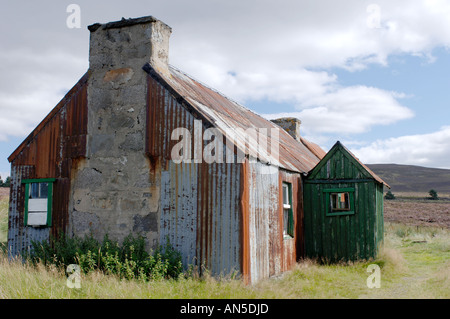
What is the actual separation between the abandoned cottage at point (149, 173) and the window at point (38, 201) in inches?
0.9

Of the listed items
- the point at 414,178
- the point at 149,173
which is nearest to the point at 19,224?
the point at 149,173

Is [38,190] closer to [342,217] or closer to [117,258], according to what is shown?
[117,258]

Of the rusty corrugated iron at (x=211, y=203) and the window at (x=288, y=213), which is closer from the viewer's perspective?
the rusty corrugated iron at (x=211, y=203)

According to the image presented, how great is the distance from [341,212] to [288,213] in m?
1.69

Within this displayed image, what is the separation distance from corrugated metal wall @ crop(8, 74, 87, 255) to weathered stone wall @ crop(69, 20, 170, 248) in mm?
250

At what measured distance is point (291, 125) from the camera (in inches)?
786

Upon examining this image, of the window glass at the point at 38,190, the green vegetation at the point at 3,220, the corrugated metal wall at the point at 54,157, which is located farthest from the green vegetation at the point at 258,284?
the green vegetation at the point at 3,220

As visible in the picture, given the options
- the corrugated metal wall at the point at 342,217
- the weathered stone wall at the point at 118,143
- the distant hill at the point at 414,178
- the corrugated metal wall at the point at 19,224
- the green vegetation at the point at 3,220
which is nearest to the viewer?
the weathered stone wall at the point at 118,143

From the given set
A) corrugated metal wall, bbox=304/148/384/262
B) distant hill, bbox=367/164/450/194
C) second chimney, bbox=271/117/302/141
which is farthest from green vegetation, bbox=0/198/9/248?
distant hill, bbox=367/164/450/194

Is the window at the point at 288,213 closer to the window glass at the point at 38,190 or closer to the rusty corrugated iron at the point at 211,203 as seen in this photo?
the rusty corrugated iron at the point at 211,203

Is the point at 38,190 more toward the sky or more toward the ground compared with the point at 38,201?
more toward the sky

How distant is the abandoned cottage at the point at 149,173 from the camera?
8.55 m

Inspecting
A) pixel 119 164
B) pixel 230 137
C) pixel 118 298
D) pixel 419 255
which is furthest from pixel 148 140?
pixel 419 255
